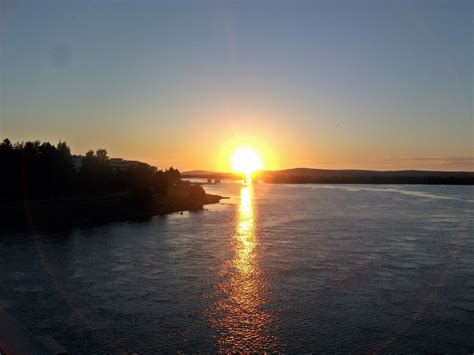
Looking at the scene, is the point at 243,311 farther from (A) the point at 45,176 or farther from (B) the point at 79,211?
(A) the point at 45,176

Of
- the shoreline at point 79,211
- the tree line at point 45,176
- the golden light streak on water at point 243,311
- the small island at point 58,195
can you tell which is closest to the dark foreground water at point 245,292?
the golden light streak on water at point 243,311

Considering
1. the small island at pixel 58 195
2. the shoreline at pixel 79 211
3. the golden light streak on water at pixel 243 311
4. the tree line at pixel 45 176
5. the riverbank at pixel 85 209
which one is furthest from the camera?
the tree line at pixel 45 176

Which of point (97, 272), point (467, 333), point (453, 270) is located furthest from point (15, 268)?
point (453, 270)

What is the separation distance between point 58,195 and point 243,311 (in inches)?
3243

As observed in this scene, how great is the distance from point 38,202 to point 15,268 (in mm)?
53677

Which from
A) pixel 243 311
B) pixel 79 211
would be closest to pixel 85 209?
pixel 79 211

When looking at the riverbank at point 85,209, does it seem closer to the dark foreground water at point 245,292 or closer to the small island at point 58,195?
the small island at point 58,195

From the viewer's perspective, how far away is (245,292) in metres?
29.6

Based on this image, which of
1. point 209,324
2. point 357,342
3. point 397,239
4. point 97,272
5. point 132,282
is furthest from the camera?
point 397,239

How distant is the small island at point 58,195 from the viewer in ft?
244

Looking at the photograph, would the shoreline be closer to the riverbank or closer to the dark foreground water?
the riverbank

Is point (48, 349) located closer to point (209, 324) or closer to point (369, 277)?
point (209, 324)

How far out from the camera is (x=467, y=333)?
22047mm

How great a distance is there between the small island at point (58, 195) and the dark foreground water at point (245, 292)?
22.3 m
